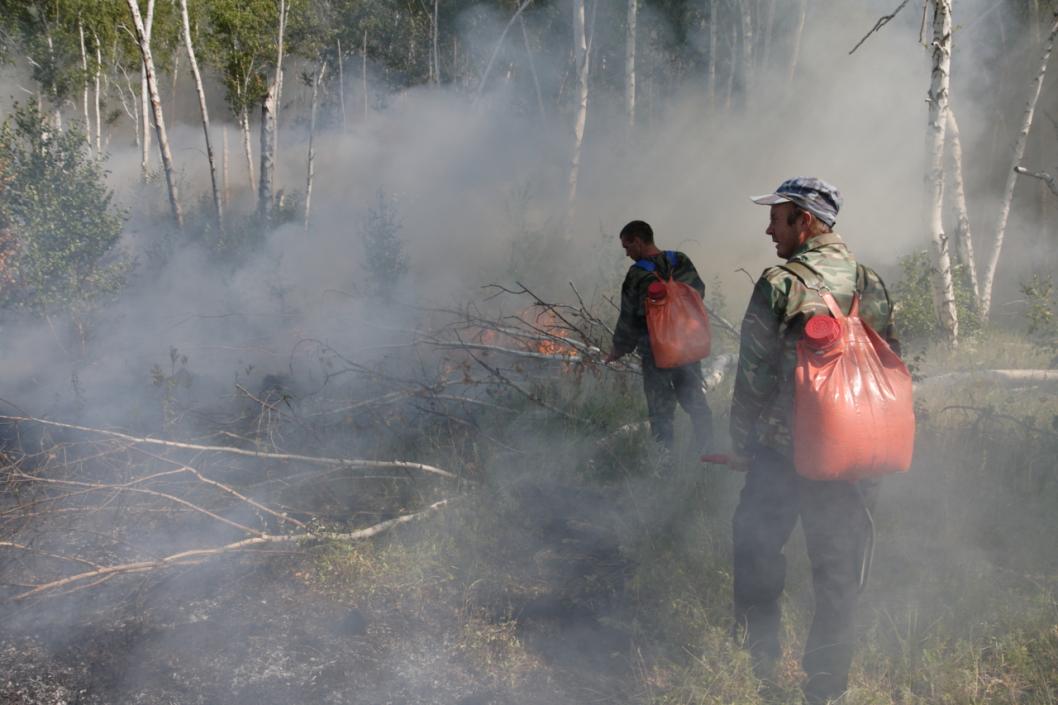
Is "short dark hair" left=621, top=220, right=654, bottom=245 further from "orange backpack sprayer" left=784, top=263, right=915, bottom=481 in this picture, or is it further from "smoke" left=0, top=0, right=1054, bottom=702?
"orange backpack sprayer" left=784, top=263, right=915, bottom=481

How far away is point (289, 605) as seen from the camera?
10.7 feet

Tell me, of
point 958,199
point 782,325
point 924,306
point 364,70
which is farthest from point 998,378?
point 364,70

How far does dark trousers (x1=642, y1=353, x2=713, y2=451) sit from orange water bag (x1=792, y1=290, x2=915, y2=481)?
2.03 metres

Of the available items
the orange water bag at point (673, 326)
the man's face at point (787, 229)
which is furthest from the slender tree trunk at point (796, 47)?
the man's face at point (787, 229)

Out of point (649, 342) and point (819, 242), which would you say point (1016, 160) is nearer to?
point (649, 342)

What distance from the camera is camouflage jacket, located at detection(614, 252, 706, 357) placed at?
4180mm

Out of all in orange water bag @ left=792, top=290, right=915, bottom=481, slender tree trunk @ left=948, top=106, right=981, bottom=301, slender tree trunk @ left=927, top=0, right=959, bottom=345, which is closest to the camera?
orange water bag @ left=792, top=290, right=915, bottom=481

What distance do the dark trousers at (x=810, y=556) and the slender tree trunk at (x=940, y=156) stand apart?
244 inches

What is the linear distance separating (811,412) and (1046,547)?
2.17m

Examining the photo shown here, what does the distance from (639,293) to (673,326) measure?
0.33 metres

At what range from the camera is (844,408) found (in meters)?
2.09

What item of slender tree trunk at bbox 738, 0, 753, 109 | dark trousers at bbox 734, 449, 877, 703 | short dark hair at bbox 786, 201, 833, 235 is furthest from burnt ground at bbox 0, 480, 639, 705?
slender tree trunk at bbox 738, 0, 753, 109

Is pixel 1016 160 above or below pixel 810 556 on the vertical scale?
above

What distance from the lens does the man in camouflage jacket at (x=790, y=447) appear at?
225 cm
